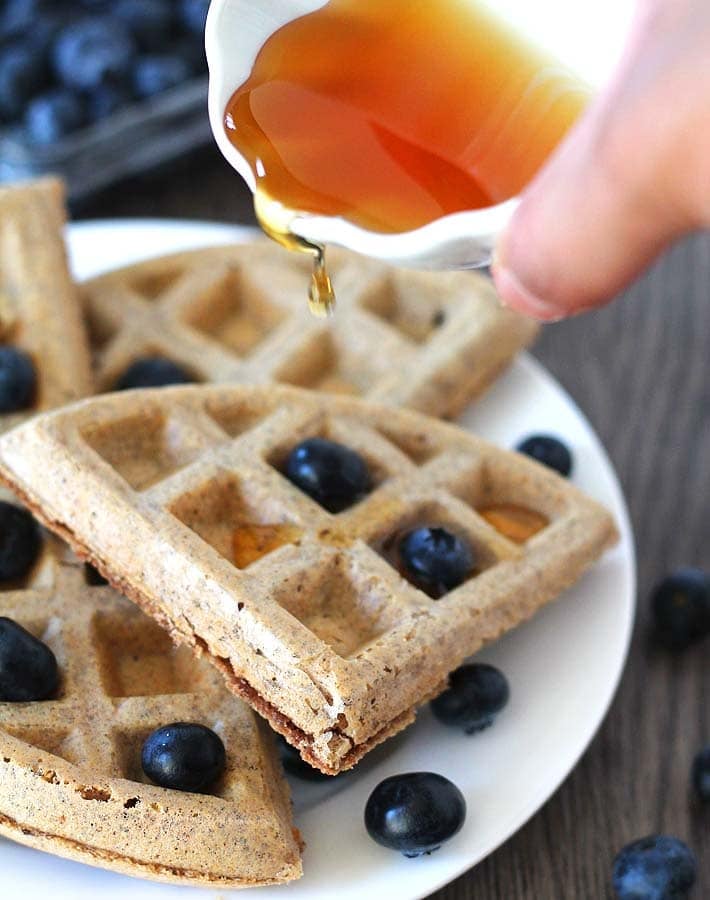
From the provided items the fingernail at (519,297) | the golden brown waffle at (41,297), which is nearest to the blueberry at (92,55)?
the golden brown waffle at (41,297)

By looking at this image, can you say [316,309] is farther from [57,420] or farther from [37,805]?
[37,805]

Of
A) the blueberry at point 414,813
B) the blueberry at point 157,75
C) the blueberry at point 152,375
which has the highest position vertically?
the blueberry at point 157,75

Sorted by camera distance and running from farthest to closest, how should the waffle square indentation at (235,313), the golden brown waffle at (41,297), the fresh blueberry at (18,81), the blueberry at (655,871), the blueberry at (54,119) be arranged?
the fresh blueberry at (18,81) → the blueberry at (54,119) → the waffle square indentation at (235,313) → the golden brown waffle at (41,297) → the blueberry at (655,871)

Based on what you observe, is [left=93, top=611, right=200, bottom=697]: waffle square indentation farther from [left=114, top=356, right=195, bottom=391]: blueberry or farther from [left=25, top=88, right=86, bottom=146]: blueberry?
[left=25, top=88, right=86, bottom=146]: blueberry

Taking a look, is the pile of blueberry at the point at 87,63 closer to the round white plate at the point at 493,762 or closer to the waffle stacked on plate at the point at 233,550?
the waffle stacked on plate at the point at 233,550

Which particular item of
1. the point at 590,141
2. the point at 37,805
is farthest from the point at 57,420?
the point at 590,141

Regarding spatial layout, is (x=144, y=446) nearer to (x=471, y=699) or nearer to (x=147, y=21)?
(x=471, y=699)

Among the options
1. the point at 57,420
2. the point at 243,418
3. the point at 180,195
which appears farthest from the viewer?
the point at 180,195
